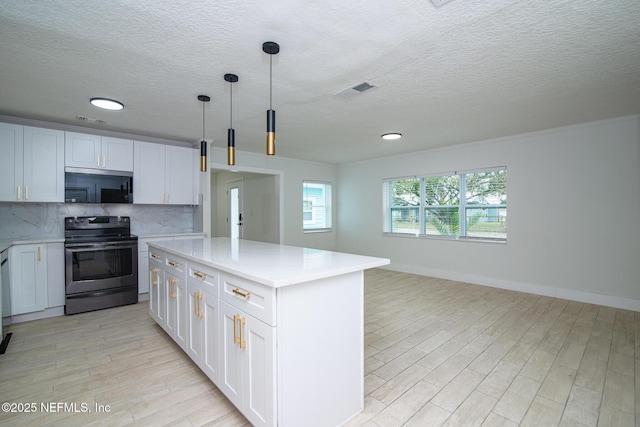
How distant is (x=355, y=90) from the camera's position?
2.74 meters

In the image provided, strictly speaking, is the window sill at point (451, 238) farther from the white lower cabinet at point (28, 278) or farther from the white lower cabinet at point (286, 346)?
the white lower cabinet at point (28, 278)

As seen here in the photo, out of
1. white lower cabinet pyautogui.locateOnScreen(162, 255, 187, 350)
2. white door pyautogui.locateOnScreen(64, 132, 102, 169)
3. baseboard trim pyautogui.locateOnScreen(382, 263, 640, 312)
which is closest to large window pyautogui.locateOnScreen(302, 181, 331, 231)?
baseboard trim pyautogui.locateOnScreen(382, 263, 640, 312)

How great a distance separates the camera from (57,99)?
296 centimetres

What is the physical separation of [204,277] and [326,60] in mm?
1817

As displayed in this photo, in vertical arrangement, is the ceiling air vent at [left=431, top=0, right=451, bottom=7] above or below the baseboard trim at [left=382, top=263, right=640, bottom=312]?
above

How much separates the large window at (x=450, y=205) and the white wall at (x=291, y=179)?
153 centimetres

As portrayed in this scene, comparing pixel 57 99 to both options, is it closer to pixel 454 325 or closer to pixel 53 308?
pixel 53 308

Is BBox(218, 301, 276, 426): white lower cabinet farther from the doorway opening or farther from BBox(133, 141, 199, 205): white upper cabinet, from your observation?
the doorway opening

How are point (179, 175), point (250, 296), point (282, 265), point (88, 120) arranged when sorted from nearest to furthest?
point (250, 296) < point (282, 265) < point (88, 120) < point (179, 175)

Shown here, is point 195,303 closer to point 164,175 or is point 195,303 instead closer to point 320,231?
point 164,175

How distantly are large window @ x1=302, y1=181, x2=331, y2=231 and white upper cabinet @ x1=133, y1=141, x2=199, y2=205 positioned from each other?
8.37 ft

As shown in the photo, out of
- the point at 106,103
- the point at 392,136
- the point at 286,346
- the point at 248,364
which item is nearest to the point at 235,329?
the point at 248,364

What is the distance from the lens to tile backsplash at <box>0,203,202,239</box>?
3.65m

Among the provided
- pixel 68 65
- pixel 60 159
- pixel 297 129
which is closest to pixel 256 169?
pixel 297 129
